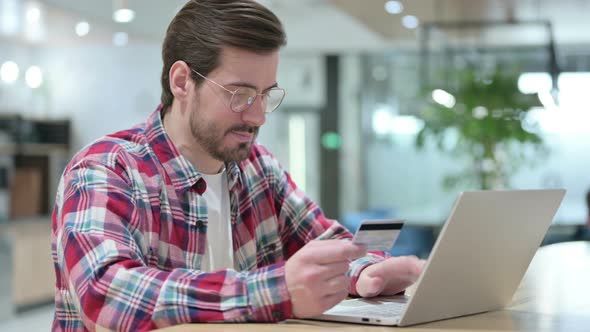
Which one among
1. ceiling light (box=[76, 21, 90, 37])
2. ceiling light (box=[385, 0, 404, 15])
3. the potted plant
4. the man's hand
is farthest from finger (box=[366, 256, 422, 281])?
ceiling light (box=[76, 21, 90, 37])

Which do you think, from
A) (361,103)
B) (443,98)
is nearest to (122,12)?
(443,98)

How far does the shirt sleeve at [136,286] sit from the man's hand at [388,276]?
0.39 metres

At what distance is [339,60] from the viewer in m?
11.4

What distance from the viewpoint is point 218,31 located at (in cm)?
165

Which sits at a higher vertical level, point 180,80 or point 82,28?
point 82,28

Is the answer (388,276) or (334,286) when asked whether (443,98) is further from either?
(334,286)

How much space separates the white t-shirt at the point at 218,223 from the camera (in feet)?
5.67

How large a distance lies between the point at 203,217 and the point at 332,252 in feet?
1.62

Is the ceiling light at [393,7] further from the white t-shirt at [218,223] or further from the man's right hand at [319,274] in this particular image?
the man's right hand at [319,274]

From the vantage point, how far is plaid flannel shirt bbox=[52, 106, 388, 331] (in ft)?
4.15

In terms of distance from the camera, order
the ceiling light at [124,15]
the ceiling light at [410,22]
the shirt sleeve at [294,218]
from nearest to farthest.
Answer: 1. the shirt sleeve at [294,218]
2. the ceiling light at [124,15]
3. the ceiling light at [410,22]

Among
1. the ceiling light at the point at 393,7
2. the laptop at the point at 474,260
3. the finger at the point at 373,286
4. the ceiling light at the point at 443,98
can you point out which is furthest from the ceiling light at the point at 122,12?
the laptop at the point at 474,260

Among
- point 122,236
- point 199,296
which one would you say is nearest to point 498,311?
point 199,296

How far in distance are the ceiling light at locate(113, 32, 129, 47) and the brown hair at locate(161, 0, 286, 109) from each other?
7736mm
